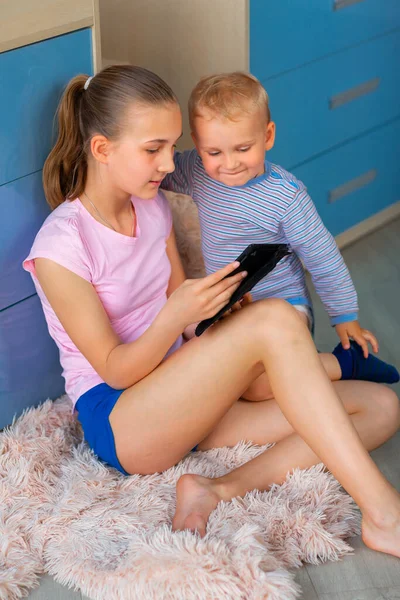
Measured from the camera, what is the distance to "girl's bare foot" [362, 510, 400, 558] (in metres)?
1.38

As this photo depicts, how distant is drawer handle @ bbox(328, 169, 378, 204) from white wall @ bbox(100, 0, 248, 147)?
62cm

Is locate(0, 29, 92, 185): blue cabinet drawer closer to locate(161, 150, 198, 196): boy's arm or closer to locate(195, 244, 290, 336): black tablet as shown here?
locate(161, 150, 198, 196): boy's arm

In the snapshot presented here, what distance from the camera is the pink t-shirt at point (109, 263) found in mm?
1471

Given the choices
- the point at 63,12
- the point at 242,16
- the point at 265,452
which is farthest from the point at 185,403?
the point at 242,16

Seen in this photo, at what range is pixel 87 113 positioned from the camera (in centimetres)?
149

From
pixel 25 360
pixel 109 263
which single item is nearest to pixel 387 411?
pixel 109 263

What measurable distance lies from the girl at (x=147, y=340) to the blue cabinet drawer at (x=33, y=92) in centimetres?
5

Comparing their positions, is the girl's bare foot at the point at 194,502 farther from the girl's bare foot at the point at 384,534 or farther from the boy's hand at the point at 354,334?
the boy's hand at the point at 354,334

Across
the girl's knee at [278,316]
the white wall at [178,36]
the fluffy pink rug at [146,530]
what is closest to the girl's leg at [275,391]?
the girl's knee at [278,316]

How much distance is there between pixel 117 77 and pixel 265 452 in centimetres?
72

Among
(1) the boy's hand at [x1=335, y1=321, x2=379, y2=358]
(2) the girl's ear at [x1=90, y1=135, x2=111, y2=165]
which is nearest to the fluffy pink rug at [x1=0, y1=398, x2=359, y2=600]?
(1) the boy's hand at [x1=335, y1=321, x2=379, y2=358]

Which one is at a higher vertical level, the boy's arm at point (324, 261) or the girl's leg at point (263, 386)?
the boy's arm at point (324, 261)

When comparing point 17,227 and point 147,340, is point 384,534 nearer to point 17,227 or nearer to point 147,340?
point 147,340

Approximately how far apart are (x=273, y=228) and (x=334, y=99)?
89cm
